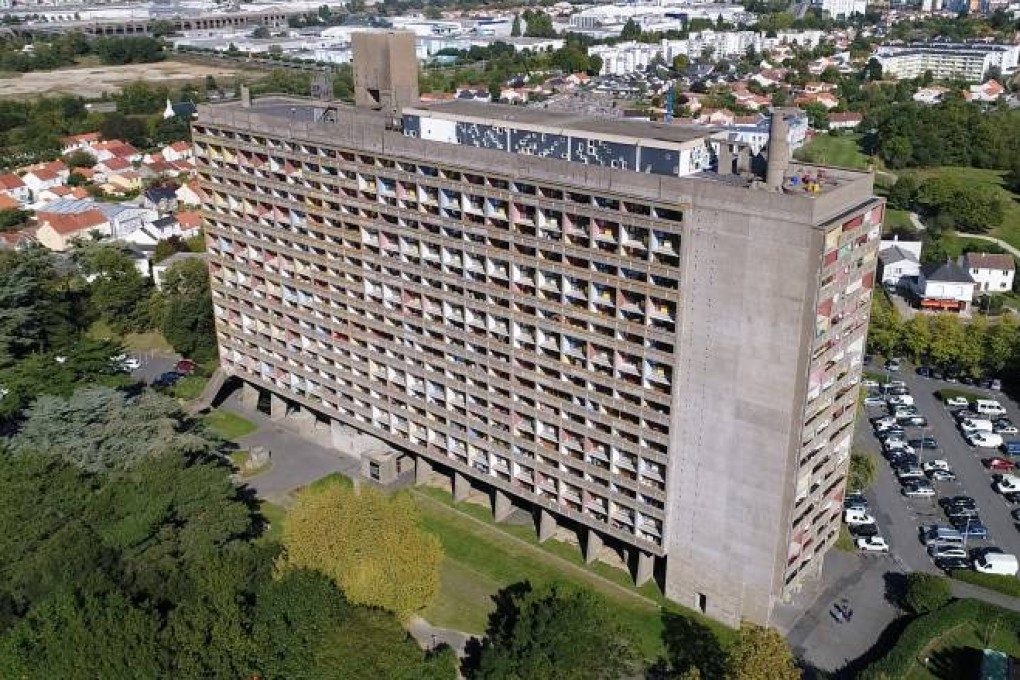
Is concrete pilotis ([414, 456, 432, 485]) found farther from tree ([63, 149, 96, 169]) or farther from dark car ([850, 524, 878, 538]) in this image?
tree ([63, 149, 96, 169])

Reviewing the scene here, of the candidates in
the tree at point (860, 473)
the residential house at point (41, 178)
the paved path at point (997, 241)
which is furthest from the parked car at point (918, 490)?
the residential house at point (41, 178)

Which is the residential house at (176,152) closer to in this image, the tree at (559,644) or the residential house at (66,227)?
the residential house at (66,227)

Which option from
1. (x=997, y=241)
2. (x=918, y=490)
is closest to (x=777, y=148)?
(x=918, y=490)

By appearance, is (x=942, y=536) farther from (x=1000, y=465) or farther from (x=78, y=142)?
(x=78, y=142)

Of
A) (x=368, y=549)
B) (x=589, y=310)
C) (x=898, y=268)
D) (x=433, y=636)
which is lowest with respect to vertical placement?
(x=433, y=636)

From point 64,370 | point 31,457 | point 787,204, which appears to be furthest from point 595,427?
point 64,370

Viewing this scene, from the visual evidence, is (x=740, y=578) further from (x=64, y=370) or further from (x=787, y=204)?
(x=64, y=370)
